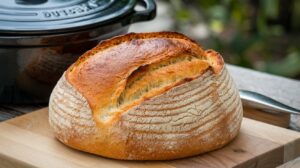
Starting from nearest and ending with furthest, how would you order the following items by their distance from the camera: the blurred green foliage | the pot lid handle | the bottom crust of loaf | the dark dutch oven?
the bottom crust of loaf, the dark dutch oven, the pot lid handle, the blurred green foliage

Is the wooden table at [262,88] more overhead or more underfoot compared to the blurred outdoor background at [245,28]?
more overhead

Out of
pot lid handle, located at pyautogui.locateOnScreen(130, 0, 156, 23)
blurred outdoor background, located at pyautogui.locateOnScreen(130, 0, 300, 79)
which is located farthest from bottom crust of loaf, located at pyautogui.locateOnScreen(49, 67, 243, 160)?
blurred outdoor background, located at pyautogui.locateOnScreen(130, 0, 300, 79)

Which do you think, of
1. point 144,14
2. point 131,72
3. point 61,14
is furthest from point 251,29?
point 131,72

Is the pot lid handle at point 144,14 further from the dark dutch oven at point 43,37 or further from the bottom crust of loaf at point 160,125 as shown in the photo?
the bottom crust of loaf at point 160,125

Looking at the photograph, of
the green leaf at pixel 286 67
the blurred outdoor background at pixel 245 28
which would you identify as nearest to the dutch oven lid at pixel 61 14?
the blurred outdoor background at pixel 245 28

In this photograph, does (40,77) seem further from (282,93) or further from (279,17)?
(279,17)

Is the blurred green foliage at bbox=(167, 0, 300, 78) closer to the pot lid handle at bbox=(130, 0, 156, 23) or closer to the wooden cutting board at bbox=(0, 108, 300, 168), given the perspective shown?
the pot lid handle at bbox=(130, 0, 156, 23)
